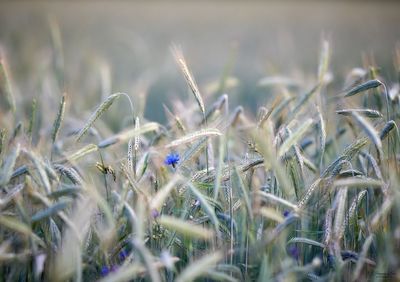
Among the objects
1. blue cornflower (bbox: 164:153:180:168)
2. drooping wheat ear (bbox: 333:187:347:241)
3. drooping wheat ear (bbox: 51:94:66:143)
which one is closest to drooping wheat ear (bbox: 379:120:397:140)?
drooping wheat ear (bbox: 333:187:347:241)

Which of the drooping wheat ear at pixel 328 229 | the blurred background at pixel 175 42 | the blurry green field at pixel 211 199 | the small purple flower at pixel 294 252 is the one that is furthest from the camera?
the blurred background at pixel 175 42

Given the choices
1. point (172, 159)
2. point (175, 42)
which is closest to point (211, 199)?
point (172, 159)

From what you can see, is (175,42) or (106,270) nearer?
(106,270)

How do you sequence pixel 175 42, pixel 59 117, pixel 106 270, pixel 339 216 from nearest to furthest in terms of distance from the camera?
pixel 339 216
pixel 106 270
pixel 59 117
pixel 175 42

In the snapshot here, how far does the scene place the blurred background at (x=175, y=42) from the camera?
473 centimetres

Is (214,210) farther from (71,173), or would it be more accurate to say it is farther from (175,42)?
(175,42)

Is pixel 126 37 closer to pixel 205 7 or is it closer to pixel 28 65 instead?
pixel 28 65

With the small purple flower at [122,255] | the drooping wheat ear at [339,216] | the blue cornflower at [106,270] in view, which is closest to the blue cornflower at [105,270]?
the blue cornflower at [106,270]

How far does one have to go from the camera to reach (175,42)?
7219 millimetres

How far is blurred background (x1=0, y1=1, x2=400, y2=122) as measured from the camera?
4.73 m

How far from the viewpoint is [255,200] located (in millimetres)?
2002

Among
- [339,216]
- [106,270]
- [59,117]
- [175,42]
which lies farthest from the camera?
[175,42]

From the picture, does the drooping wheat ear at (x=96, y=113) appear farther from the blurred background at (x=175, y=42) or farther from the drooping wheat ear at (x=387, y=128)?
the drooping wheat ear at (x=387, y=128)

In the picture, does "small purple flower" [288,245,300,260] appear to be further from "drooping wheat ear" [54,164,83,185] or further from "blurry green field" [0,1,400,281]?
"drooping wheat ear" [54,164,83,185]
